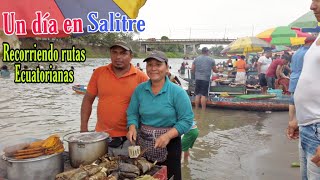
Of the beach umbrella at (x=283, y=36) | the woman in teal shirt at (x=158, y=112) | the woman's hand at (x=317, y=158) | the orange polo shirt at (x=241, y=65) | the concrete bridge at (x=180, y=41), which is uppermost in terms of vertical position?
the concrete bridge at (x=180, y=41)

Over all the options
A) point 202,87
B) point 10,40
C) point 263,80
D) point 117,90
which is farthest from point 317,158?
point 263,80

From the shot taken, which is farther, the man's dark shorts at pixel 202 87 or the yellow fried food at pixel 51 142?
the man's dark shorts at pixel 202 87

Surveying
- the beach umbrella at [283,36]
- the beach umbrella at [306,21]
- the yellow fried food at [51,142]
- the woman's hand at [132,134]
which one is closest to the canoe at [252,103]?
the beach umbrella at [306,21]

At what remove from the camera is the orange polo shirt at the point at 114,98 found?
3.41 metres

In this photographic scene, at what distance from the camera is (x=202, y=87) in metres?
10.6

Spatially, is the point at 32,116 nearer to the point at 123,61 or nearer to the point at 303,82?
the point at 123,61

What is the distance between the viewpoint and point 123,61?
11.3 ft

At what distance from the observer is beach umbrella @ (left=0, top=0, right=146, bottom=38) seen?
3.36m

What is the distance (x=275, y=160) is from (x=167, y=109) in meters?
4.27

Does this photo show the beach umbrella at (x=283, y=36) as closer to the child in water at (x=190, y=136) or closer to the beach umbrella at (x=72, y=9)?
the child in water at (x=190, y=136)

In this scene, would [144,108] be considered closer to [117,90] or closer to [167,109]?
[167,109]

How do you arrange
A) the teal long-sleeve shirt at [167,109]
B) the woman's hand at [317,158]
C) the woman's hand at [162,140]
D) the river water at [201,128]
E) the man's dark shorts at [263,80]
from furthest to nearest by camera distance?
the man's dark shorts at [263,80] → the river water at [201,128] → the teal long-sleeve shirt at [167,109] → the woman's hand at [162,140] → the woman's hand at [317,158]

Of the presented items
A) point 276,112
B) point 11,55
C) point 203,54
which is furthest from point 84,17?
point 276,112

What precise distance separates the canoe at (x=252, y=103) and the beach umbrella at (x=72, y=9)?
7966 millimetres
